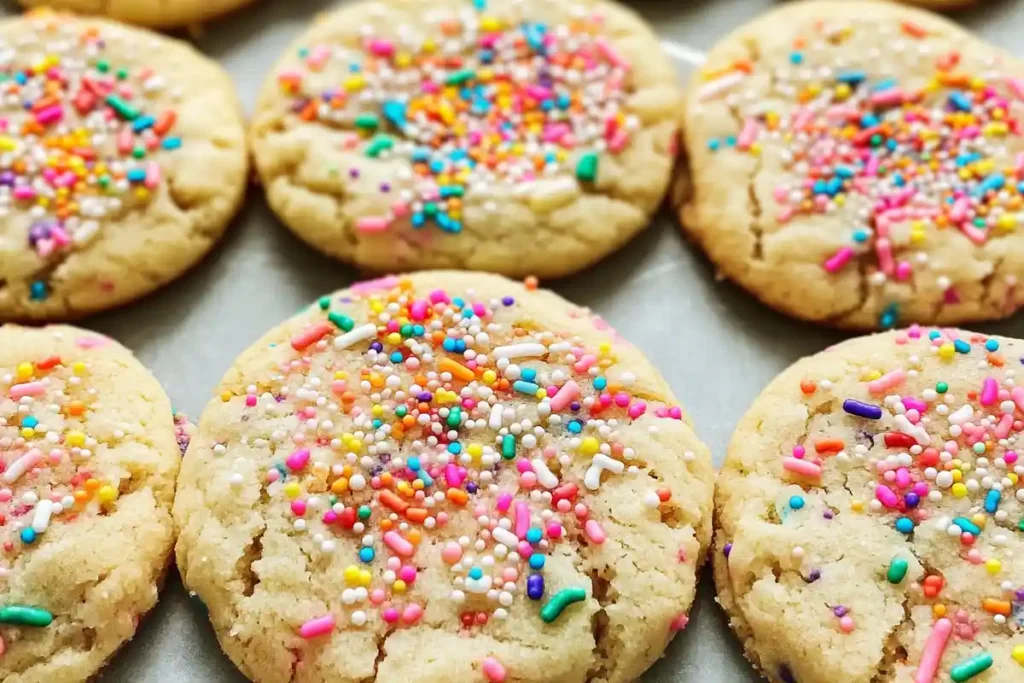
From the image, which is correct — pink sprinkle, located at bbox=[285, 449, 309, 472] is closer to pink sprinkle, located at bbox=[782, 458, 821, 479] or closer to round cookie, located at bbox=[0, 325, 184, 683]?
round cookie, located at bbox=[0, 325, 184, 683]

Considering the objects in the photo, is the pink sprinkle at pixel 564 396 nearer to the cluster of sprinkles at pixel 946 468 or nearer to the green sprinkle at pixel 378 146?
the cluster of sprinkles at pixel 946 468

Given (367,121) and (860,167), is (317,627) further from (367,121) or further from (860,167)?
(860,167)

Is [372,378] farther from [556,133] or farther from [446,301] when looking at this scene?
[556,133]

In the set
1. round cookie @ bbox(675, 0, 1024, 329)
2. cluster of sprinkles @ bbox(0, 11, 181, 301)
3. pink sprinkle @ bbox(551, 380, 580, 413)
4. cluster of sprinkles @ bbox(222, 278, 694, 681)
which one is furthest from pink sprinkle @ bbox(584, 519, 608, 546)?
cluster of sprinkles @ bbox(0, 11, 181, 301)

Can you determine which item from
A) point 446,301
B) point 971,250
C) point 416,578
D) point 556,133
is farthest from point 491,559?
point 971,250

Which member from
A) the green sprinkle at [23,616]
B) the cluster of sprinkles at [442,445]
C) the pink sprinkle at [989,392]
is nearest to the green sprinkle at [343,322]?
the cluster of sprinkles at [442,445]

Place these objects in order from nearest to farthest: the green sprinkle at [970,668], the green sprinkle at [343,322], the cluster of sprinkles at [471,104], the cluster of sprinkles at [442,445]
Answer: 1. the green sprinkle at [970,668]
2. the cluster of sprinkles at [442,445]
3. the green sprinkle at [343,322]
4. the cluster of sprinkles at [471,104]

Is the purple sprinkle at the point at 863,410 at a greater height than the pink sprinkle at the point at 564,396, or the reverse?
the purple sprinkle at the point at 863,410
